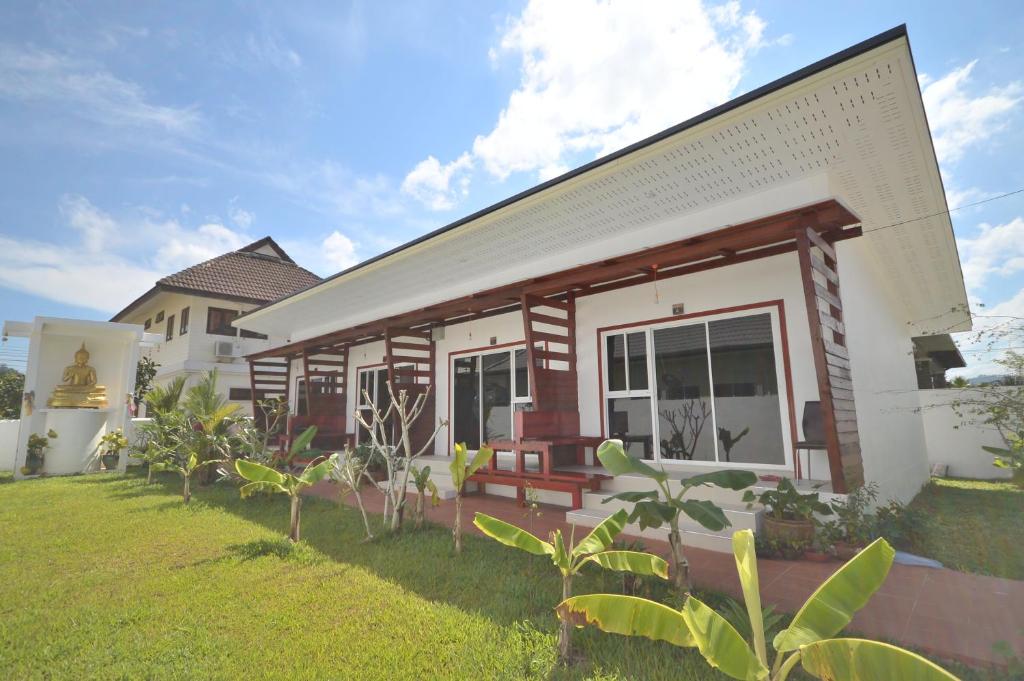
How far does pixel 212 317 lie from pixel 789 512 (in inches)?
716

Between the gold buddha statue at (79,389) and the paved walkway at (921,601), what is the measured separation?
45.8 ft

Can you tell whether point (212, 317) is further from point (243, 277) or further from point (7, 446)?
point (7, 446)

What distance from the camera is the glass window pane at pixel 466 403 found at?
9477mm

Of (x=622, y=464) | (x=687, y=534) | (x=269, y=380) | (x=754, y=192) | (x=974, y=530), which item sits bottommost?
(x=974, y=530)

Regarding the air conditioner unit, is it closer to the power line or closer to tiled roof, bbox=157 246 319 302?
tiled roof, bbox=157 246 319 302

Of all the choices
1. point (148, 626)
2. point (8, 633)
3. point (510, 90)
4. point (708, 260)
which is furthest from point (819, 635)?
point (510, 90)

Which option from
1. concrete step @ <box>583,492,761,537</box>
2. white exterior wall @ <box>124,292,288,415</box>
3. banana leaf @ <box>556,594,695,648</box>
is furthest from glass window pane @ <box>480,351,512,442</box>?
white exterior wall @ <box>124,292,288,415</box>

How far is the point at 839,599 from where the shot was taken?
1783mm

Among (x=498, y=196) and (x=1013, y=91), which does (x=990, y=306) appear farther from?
(x=498, y=196)

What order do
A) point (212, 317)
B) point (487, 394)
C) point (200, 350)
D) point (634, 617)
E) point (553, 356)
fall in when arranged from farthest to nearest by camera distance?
point (212, 317), point (200, 350), point (487, 394), point (553, 356), point (634, 617)

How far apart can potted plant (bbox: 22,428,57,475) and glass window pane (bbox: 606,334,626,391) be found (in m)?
12.6

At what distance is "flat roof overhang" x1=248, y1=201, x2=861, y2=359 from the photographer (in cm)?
473

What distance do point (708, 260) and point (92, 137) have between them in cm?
1211

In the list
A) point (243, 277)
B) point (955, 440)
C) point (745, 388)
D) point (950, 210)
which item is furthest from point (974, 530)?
point (243, 277)
